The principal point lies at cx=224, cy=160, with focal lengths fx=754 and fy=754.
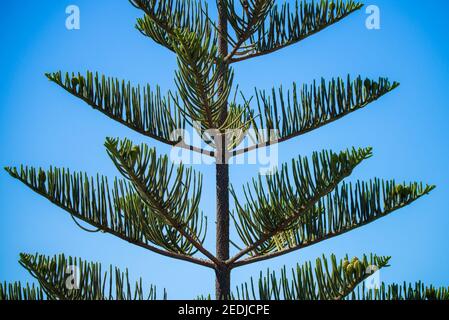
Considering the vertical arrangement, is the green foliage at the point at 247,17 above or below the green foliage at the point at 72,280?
above

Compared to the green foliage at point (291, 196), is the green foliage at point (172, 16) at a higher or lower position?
higher

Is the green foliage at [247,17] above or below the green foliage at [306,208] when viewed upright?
above

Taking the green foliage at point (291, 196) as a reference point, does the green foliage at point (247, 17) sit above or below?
above

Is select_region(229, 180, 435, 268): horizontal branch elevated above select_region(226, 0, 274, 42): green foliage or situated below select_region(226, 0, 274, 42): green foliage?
below

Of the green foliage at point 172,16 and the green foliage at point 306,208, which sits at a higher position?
the green foliage at point 172,16

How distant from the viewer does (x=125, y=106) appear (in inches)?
191

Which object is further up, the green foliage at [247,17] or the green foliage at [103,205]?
the green foliage at [247,17]

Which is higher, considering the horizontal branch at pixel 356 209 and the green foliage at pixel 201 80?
the green foliage at pixel 201 80

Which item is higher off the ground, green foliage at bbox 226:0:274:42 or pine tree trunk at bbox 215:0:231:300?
green foliage at bbox 226:0:274:42

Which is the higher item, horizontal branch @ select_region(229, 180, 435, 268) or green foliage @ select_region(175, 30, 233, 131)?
green foliage @ select_region(175, 30, 233, 131)

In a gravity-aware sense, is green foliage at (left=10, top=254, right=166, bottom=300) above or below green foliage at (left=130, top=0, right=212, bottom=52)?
below

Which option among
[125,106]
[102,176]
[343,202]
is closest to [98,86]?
[125,106]

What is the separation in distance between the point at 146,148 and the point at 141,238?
26.2 inches

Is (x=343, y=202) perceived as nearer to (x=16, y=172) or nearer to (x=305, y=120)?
(x=305, y=120)
